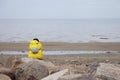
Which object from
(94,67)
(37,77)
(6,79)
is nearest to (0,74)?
(6,79)

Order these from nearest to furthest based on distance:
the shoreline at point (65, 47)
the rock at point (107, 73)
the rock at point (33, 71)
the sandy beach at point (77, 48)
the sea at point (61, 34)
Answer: the rock at point (107, 73), the rock at point (33, 71), the sandy beach at point (77, 48), the shoreline at point (65, 47), the sea at point (61, 34)

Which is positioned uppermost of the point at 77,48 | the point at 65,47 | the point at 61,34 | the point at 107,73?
the point at 61,34

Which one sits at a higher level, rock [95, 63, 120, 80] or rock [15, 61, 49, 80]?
rock [15, 61, 49, 80]

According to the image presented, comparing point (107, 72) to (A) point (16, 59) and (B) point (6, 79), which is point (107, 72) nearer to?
(B) point (6, 79)

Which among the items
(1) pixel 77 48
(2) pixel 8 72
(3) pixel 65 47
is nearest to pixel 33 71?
(2) pixel 8 72

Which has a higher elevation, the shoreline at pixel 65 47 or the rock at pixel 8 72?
the shoreline at pixel 65 47

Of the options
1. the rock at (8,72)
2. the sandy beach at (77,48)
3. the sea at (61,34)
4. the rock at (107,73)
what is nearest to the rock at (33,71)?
the rock at (8,72)

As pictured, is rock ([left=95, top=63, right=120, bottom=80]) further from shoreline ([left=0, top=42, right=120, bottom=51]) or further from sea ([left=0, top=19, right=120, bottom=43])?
sea ([left=0, top=19, right=120, bottom=43])

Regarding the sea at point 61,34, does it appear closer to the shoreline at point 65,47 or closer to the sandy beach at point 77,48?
the shoreline at point 65,47

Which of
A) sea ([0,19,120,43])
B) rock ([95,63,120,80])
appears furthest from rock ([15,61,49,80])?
sea ([0,19,120,43])

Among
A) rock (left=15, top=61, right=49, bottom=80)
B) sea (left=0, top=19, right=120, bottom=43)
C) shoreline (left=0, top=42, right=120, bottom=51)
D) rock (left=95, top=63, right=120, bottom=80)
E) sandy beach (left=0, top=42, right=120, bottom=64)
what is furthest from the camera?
sea (left=0, top=19, right=120, bottom=43)

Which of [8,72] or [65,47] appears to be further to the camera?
[65,47]

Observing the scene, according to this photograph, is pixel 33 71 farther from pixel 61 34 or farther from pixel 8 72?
pixel 61 34

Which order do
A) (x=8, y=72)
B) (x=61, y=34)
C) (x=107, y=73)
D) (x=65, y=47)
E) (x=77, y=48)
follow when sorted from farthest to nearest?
(x=61, y=34), (x=65, y=47), (x=77, y=48), (x=8, y=72), (x=107, y=73)
